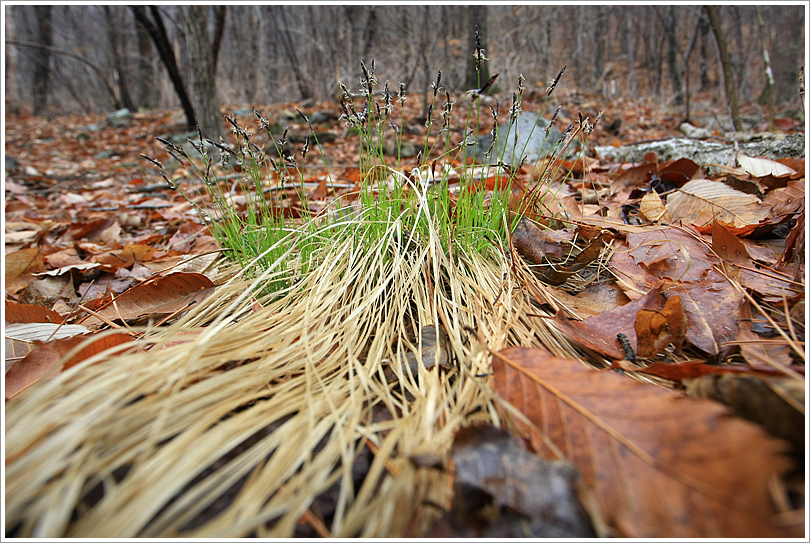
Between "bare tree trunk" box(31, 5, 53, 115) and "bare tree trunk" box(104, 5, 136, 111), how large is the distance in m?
1.74

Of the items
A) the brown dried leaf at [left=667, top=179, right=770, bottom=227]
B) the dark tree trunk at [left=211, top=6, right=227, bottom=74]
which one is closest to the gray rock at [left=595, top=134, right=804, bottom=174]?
the brown dried leaf at [left=667, top=179, right=770, bottom=227]

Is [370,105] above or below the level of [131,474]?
above

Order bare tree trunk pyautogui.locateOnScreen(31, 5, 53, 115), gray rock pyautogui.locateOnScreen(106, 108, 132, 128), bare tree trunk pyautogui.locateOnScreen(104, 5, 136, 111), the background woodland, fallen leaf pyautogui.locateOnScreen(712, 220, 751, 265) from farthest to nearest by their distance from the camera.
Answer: bare tree trunk pyautogui.locateOnScreen(31, 5, 53, 115)
bare tree trunk pyautogui.locateOnScreen(104, 5, 136, 111)
gray rock pyautogui.locateOnScreen(106, 108, 132, 128)
the background woodland
fallen leaf pyautogui.locateOnScreen(712, 220, 751, 265)

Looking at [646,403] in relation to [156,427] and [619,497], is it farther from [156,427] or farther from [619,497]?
[156,427]

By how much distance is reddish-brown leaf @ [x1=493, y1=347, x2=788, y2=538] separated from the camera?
1.48 feet

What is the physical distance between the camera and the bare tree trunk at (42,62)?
475 inches

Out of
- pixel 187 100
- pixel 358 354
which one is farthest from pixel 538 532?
pixel 187 100

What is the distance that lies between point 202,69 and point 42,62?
1160cm

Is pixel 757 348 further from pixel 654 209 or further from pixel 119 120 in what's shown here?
pixel 119 120

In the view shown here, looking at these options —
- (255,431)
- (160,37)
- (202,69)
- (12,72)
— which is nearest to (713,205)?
(255,431)

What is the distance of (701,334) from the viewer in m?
0.83

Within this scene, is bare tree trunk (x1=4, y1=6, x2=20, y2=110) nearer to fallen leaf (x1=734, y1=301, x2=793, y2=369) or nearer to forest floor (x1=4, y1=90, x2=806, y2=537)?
forest floor (x1=4, y1=90, x2=806, y2=537)

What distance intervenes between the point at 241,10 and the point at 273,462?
562 inches

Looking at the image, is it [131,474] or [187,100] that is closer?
[131,474]
